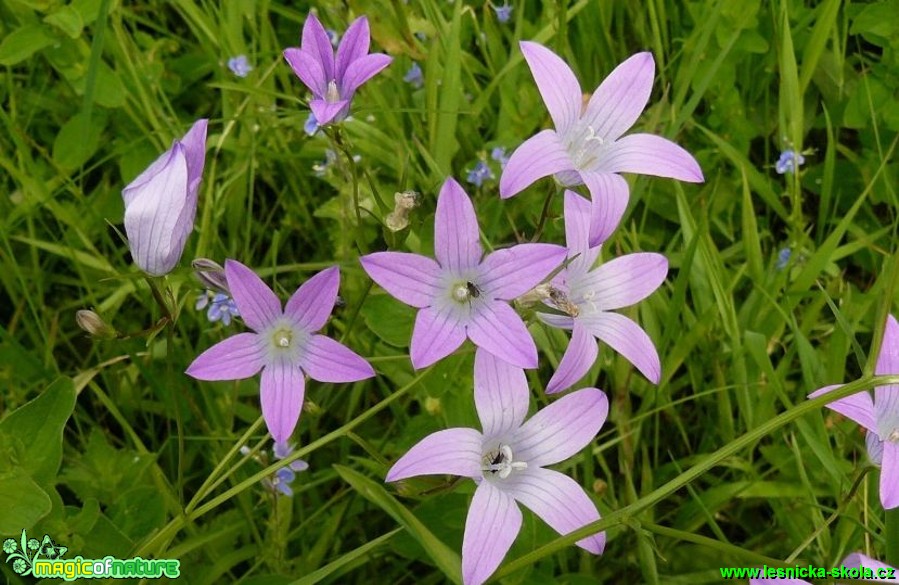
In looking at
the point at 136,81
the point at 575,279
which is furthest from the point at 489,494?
the point at 136,81

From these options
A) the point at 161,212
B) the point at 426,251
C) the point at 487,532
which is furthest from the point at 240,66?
the point at 487,532

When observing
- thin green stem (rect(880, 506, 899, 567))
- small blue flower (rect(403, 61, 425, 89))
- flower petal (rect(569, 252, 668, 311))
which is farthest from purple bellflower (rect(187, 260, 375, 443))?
small blue flower (rect(403, 61, 425, 89))

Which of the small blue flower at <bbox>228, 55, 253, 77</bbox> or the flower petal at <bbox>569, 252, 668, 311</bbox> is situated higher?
the small blue flower at <bbox>228, 55, 253, 77</bbox>

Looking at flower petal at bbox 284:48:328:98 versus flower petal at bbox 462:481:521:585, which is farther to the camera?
flower petal at bbox 284:48:328:98

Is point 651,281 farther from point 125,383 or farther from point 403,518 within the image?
point 125,383

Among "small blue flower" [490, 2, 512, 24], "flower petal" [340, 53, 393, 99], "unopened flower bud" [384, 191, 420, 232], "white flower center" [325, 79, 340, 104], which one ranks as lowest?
"unopened flower bud" [384, 191, 420, 232]

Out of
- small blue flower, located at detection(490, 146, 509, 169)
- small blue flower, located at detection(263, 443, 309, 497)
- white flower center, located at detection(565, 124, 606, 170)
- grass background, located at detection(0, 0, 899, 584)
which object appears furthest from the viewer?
small blue flower, located at detection(490, 146, 509, 169)

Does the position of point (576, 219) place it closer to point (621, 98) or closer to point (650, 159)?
point (650, 159)

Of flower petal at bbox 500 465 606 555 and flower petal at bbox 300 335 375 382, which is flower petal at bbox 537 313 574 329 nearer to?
flower petal at bbox 500 465 606 555
